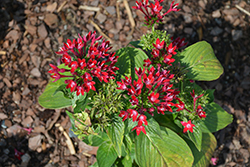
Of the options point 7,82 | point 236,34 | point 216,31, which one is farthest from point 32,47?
point 236,34

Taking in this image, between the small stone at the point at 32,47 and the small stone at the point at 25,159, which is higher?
the small stone at the point at 32,47

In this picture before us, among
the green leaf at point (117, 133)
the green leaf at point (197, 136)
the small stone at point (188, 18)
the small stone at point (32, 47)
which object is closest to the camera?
the green leaf at point (117, 133)

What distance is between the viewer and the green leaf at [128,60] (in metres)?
2.07

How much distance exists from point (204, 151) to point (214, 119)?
384 millimetres

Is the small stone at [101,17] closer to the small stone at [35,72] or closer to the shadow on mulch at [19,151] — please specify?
the small stone at [35,72]

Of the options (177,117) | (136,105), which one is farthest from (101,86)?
(177,117)

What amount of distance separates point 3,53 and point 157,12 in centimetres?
238

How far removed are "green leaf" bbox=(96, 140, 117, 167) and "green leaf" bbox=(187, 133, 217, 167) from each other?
2.80ft

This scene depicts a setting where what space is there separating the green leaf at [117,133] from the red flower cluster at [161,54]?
0.58m

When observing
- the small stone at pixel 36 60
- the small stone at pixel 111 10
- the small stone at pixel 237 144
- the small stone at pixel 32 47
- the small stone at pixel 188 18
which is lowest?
the small stone at pixel 237 144

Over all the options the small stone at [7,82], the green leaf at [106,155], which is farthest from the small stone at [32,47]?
the green leaf at [106,155]

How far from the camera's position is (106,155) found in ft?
6.85

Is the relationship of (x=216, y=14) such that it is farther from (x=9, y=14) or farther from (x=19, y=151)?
(x=19, y=151)

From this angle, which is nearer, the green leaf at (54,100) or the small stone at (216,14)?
the green leaf at (54,100)
